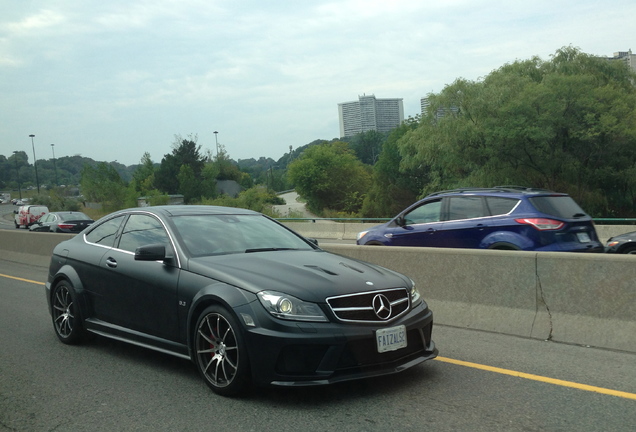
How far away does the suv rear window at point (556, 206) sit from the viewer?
33.8 ft

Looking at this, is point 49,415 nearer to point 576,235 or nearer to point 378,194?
point 576,235

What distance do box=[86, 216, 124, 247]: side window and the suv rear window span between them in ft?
20.4

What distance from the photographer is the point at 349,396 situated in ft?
17.2

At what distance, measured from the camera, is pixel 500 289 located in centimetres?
779

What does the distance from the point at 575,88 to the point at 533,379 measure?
145 feet

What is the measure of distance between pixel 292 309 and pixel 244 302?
1.29 feet

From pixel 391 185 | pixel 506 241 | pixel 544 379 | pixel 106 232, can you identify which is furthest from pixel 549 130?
pixel 391 185

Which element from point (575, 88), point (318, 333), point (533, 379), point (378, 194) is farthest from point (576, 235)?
point (378, 194)

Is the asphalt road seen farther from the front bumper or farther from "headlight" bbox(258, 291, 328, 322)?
"headlight" bbox(258, 291, 328, 322)

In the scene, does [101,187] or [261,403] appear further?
[101,187]

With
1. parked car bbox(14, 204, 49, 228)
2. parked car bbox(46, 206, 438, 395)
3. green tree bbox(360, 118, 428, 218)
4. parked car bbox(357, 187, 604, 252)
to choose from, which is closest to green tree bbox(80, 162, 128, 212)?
green tree bbox(360, 118, 428, 218)

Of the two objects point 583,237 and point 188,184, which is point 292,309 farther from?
point 188,184

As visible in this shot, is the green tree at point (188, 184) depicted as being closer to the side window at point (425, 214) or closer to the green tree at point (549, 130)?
the green tree at point (549, 130)

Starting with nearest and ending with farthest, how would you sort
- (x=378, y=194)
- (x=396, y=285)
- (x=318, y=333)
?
(x=318, y=333), (x=396, y=285), (x=378, y=194)
